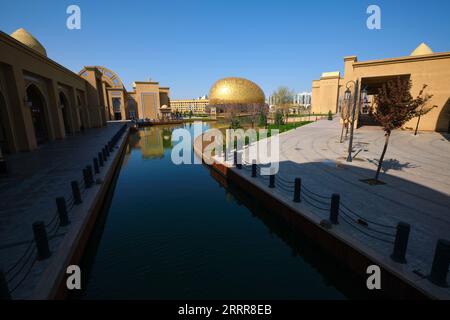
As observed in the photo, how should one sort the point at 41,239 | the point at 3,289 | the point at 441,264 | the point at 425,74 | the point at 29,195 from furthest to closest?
the point at 425,74 → the point at 29,195 → the point at 41,239 → the point at 441,264 → the point at 3,289

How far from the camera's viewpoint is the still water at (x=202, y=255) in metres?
5.28

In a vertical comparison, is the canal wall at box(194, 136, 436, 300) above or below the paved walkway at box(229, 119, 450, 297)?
below

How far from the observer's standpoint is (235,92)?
8862 cm

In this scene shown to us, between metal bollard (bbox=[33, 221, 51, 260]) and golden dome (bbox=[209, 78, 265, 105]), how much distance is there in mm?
85214

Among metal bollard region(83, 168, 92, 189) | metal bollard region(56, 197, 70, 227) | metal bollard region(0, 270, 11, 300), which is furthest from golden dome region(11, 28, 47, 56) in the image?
metal bollard region(0, 270, 11, 300)

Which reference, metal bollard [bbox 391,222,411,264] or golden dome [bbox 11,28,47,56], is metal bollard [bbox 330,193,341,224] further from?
golden dome [bbox 11,28,47,56]

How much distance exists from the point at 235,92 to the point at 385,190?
8412cm

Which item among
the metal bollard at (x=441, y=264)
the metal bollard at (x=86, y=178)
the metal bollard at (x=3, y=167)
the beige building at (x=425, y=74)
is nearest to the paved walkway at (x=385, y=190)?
the metal bollard at (x=441, y=264)

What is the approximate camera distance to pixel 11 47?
49.9 feet

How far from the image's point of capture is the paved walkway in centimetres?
554

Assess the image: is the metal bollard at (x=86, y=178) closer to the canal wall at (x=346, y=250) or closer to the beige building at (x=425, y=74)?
the canal wall at (x=346, y=250)

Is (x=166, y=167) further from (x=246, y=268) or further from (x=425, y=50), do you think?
(x=425, y=50)

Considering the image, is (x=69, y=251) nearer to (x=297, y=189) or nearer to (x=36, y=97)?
(x=297, y=189)

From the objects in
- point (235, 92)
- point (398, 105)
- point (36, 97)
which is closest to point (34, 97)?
point (36, 97)
